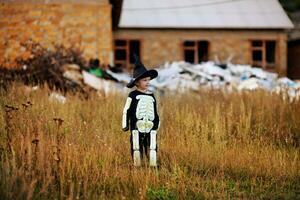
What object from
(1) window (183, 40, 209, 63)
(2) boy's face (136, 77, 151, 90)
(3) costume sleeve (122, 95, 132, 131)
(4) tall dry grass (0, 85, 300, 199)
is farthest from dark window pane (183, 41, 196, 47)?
(3) costume sleeve (122, 95, 132, 131)

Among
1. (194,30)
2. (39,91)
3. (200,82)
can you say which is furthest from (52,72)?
(194,30)

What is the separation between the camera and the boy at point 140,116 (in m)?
6.87

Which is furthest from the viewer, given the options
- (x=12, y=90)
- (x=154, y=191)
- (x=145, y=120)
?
(x=12, y=90)

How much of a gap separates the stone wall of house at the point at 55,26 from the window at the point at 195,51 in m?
6.58

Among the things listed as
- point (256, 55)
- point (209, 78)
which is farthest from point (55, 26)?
point (256, 55)

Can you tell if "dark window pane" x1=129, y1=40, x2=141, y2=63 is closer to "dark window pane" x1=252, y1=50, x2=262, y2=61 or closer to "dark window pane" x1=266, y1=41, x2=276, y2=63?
"dark window pane" x1=252, y1=50, x2=262, y2=61

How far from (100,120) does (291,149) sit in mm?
3259

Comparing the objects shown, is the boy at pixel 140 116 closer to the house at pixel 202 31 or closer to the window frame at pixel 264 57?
the house at pixel 202 31

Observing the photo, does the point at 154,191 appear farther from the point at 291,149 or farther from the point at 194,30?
the point at 194,30

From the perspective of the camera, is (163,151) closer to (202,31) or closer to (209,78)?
(209,78)

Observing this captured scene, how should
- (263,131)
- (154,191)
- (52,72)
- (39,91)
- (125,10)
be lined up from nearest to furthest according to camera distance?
(154,191), (263,131), (39,91), (52,72), (125,10)

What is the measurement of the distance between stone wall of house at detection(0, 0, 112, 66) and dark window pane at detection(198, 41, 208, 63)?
24.1ft

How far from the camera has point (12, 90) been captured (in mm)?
11023

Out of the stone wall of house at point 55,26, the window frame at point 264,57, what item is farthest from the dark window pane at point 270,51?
the stone wall of house at point 55,26
